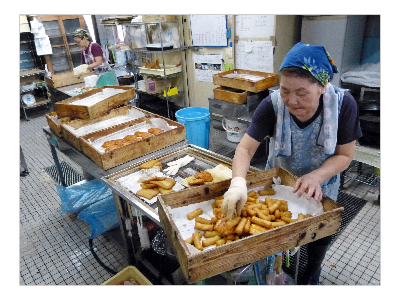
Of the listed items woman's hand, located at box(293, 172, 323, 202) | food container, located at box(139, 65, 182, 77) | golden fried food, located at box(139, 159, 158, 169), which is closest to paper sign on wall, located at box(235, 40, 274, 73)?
food container, located at box(139, 65, 182, 77)

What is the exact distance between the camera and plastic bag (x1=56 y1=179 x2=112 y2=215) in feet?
10.3

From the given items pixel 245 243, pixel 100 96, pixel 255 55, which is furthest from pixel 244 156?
pixel 255 55

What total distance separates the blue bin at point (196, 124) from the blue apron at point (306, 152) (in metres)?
2.39

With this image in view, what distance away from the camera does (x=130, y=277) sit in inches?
96.3

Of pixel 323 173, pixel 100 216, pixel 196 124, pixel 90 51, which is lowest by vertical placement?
pixel 100 216

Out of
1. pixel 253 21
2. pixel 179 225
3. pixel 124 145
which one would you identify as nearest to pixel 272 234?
pixel 179 225

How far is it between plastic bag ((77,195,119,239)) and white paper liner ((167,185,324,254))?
1.54 m

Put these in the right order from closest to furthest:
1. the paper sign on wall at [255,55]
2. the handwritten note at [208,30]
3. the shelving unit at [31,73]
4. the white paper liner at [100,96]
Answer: the white paper liner at [100,96] < the paper sign on wall at [255,55] < the handwritten note at [208,30] < the shelving unit at [31,73]

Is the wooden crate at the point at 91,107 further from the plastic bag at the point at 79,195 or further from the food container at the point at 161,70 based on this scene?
the food container at the point at 161,70

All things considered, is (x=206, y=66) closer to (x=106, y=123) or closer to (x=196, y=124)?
(x=196, y=124)

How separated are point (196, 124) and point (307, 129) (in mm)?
2676

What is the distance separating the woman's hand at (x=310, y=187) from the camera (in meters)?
1.57

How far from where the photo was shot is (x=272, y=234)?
52.5 inches

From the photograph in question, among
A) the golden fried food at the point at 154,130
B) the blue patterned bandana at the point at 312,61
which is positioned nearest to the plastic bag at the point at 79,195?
the golden fried food at the point at 154,130
